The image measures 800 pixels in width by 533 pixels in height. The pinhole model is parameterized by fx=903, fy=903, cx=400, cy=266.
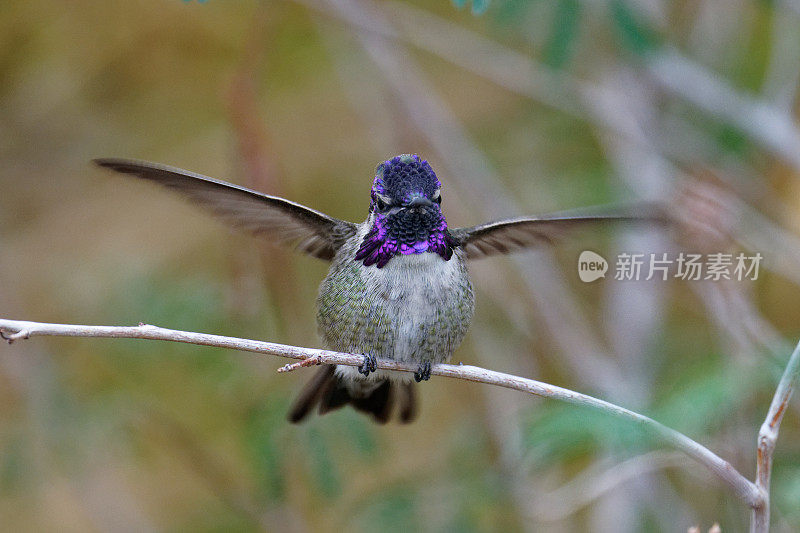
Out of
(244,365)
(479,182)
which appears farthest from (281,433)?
(479,182)

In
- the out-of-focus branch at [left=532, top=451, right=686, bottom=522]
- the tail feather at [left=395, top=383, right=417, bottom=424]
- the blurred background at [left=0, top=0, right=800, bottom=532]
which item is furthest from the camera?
the blurred background at [left=0, top=0, right=800, bottom=532]

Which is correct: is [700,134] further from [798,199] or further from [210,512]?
[210,512]

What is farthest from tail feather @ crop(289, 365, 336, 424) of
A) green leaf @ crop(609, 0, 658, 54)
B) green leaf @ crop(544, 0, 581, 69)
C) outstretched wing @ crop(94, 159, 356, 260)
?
green leaf @ crop(609, 0, 658, 54)

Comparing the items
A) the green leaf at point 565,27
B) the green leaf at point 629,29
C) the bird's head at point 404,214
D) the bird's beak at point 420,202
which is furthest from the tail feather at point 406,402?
the green leaf at point 629,29

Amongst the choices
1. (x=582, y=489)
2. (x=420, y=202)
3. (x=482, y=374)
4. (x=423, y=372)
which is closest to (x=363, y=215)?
(x=582, y=489)

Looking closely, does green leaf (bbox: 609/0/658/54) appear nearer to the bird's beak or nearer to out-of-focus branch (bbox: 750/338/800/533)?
the bird's beak

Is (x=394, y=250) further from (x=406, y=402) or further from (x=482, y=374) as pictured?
(x=406, y=402)

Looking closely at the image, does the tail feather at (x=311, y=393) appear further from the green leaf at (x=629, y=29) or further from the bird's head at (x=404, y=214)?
the green leaf at (x=629, y=29)
